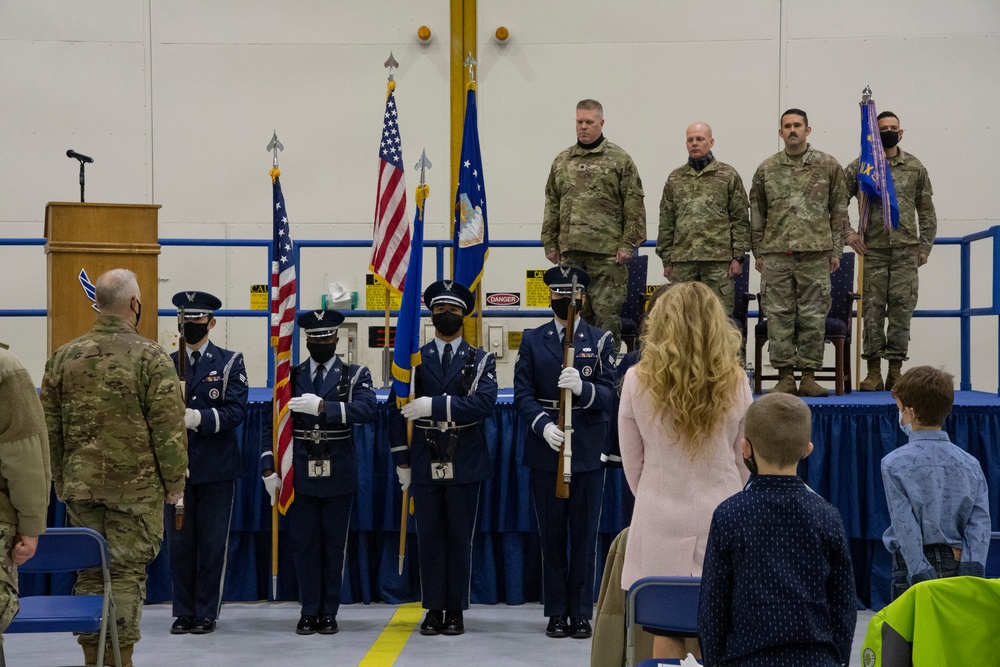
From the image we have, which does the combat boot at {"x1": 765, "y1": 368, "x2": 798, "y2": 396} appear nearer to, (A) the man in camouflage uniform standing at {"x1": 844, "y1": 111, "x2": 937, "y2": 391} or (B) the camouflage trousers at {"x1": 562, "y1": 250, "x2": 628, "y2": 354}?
(A) the man in camouflage uniform standing at {"x1": 844, "y1": 111, "x2": 937, "y2": 391}

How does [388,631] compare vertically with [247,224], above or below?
below

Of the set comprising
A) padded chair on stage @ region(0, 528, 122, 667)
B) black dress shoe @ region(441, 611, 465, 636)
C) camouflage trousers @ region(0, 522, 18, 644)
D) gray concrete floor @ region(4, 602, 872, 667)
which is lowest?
gray concrete floor @ region(4, 602, 872, 667)

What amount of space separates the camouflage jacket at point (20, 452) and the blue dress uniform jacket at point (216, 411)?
2.55 meters

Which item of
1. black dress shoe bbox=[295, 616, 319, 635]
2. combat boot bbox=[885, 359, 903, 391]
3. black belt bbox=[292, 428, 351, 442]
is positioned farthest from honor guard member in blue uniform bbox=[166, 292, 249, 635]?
combat boot bbox=[885, 359, 903, 391]

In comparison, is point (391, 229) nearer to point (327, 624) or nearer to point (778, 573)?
point (327, 624)

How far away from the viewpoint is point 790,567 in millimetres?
2336

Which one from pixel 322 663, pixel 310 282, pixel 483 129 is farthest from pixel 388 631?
pixel 483 129

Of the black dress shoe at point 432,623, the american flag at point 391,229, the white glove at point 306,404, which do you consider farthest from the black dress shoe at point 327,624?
the american flag at point 391,229

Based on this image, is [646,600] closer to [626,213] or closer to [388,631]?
[388,631]

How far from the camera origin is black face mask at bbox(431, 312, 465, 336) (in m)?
5.41

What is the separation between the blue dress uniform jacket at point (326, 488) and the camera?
5.46 metres

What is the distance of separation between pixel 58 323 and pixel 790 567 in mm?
4643

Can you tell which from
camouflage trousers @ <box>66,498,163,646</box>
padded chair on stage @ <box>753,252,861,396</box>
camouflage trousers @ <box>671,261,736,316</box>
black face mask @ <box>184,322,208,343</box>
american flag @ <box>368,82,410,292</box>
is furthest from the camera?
padded chair on stage @ <box>753,252,861,396</box>

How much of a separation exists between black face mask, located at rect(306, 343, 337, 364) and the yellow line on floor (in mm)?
1453
